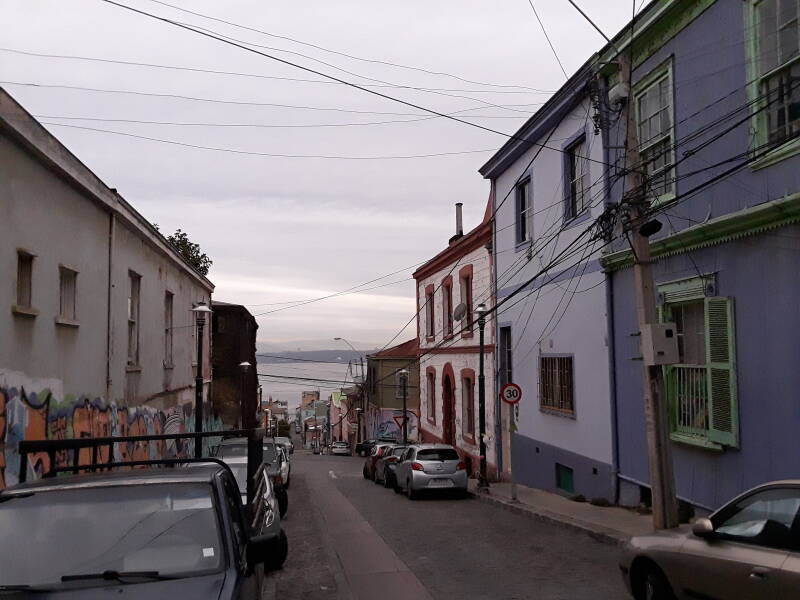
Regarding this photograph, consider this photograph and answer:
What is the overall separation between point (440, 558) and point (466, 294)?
55.8ft

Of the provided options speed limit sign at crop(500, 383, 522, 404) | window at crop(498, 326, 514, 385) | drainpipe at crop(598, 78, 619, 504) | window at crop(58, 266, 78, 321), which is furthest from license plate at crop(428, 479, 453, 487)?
window at crop(58, 266, 78, 321)

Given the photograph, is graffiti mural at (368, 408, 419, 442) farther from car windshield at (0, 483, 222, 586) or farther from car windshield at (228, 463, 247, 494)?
car windshield at (0, 483, 222, 586)

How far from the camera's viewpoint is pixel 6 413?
382 inches

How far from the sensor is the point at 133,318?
1688cm

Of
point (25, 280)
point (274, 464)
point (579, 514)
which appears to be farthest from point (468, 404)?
point (25, 280)

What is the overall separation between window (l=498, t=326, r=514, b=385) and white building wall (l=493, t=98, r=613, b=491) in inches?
14.4

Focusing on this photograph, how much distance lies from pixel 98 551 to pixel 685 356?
9.92m

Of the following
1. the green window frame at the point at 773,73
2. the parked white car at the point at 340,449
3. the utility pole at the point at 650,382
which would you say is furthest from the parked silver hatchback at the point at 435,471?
the parked white car at the point at 340,449

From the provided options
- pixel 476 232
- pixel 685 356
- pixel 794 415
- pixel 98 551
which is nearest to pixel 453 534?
pixel 685 356

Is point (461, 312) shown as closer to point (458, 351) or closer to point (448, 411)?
point (458, 351)

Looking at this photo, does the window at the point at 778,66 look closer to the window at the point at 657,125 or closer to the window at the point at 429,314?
the window at the point at 657,125

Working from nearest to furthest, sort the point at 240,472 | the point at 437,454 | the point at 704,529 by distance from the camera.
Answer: the point at 704,529 → the point at 240,472 → the point at 437,454

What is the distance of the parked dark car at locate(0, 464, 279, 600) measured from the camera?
4332 mm

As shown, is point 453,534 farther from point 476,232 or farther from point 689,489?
point 476,232
